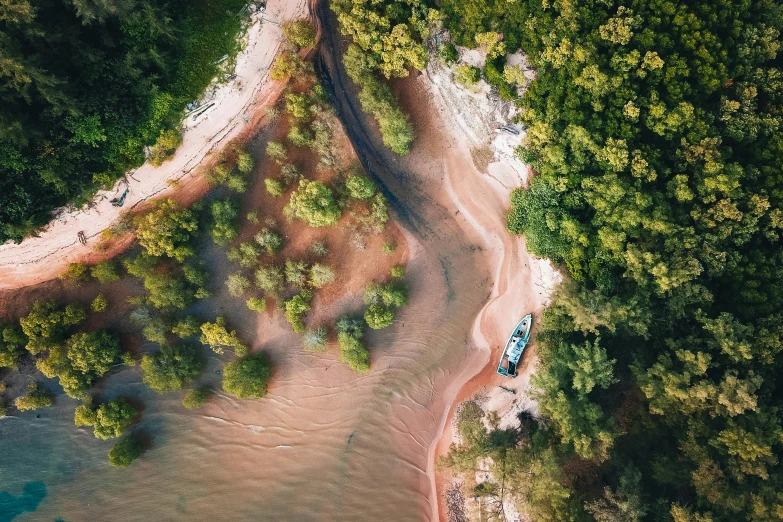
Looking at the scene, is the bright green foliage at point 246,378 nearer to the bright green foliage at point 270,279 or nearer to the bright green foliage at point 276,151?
the bright green foliage at point 270,279

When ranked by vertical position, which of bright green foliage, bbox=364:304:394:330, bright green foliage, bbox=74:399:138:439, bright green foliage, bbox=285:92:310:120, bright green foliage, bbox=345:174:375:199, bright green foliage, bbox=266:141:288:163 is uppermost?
bright green foliage, bbox=285:92:310:120

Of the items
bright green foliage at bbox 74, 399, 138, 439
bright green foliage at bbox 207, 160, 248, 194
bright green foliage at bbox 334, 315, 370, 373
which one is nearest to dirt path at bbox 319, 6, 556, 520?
bright green foliage at bbox 334, 315, 370, 373

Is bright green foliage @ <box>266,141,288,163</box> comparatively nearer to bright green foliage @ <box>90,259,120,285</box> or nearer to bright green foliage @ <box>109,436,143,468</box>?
bright green foliage @ <box>90,259,120,285</box>

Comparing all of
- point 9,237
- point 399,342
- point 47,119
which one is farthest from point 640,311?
point 9,237

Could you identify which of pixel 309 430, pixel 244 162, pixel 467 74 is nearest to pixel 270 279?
pixel 244 162

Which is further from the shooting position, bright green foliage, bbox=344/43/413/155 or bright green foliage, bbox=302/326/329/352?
bright green foliage, bbox=302/326/329/352
